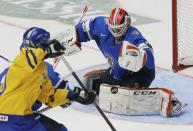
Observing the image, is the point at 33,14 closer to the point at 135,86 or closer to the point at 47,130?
the point at 135,86

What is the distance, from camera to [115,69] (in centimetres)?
412

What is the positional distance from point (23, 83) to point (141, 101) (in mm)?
1482

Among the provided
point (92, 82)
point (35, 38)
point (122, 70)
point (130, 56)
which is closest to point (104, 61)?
point (92, 82)

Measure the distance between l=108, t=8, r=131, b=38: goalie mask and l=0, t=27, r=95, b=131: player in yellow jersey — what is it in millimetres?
1117

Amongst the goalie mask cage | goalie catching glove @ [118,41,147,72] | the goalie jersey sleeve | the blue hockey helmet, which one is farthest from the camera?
the goalie mask cage

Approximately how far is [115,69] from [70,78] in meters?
0.72

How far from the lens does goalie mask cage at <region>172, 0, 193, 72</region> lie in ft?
16.4

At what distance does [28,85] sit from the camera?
2.62 meters

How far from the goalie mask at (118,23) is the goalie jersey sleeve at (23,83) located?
4.05ft

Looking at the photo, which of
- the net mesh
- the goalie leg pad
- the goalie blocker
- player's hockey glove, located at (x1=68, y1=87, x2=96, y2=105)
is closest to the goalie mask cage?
the net mesh

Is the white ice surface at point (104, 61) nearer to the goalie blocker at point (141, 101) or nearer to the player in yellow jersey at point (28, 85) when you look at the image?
the goalie blocker at point (141, 101)

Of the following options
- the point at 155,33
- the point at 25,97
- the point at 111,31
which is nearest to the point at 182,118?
the point at 111,31

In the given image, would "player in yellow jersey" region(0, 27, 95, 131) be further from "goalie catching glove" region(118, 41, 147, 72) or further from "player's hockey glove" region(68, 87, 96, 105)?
"goalie catching glove" region(118, 41, 147, 72)

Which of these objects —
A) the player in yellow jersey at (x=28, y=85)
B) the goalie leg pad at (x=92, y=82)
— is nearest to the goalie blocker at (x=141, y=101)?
the goalie leg pad at (x=92, y=82)
